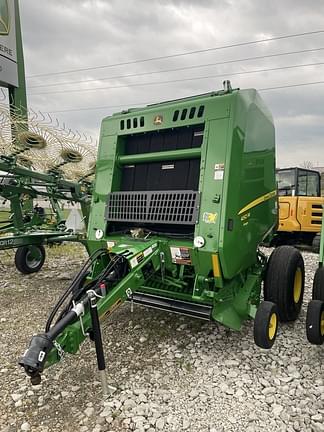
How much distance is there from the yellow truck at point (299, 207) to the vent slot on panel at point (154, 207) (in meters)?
6.31

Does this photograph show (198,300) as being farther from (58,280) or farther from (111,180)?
(58,280)

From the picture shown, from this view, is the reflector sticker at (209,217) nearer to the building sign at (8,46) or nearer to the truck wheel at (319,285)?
the truck wheel at (319,285)

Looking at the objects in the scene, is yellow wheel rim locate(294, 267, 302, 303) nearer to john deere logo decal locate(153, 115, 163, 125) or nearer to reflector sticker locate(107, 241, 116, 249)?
reflector sticker locate(107, 241, 116, 249)

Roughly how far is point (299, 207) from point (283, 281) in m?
6.02

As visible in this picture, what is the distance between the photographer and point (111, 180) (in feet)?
13.5

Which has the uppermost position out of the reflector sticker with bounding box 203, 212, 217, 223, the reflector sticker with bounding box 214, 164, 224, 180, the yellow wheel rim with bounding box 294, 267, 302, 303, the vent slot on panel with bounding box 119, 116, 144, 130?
the vent slot on panel with bounding box 119, 116, 144, 130

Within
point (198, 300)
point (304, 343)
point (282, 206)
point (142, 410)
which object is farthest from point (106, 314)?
point (282, 206)

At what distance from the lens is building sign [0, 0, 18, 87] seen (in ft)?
32.2

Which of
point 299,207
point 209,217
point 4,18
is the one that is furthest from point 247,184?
point 4,18

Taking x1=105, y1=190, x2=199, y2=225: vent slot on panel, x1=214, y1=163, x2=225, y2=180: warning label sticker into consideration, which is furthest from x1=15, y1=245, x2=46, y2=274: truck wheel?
x1=214, y1=163, x2=225, y2=180: warning label sticker

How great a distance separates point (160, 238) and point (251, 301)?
1.22m

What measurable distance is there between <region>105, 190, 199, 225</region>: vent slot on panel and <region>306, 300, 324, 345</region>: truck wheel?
1361 mm

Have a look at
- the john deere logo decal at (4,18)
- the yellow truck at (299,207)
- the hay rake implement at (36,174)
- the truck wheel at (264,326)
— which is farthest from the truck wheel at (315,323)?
the john deere logo decal at (4,18)

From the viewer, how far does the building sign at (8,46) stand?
9.81m
